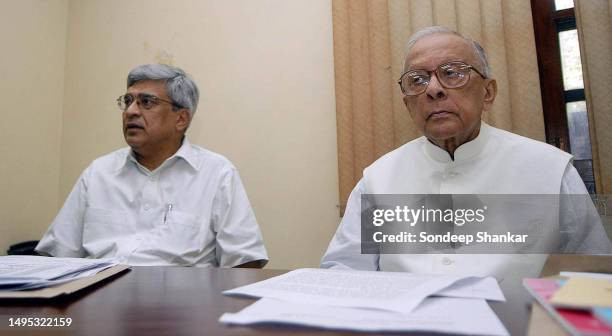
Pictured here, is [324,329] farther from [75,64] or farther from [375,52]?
[75,64]

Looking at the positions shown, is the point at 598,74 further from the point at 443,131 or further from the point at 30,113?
the point at 30,113

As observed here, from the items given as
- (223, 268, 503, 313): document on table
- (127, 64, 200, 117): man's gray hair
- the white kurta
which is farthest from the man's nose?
(127, 64, 200, 117): man's gray hair

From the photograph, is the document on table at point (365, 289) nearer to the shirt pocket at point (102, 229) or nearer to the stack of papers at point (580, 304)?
the stack of papers at point (580, 304)

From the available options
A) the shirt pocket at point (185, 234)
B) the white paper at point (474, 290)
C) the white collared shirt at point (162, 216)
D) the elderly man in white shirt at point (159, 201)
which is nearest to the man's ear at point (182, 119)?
the elderly man in white shirt at point (159, 201)

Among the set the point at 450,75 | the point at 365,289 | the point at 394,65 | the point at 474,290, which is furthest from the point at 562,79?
the point at 365,289

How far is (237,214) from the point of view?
59.8 inches

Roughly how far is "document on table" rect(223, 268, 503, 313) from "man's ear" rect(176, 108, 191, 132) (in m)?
1.25

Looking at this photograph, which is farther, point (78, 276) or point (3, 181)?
point (3, 181)

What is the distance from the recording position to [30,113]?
7.87 feet

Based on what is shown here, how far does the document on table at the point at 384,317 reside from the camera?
15.3 inches

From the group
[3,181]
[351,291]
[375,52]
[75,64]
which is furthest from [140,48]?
[351,291]

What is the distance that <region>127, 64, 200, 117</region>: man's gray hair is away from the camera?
65.7 inches

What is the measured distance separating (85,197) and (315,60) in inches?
56.0

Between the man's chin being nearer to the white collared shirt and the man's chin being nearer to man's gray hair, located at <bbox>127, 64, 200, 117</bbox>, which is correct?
the white collared shirt
